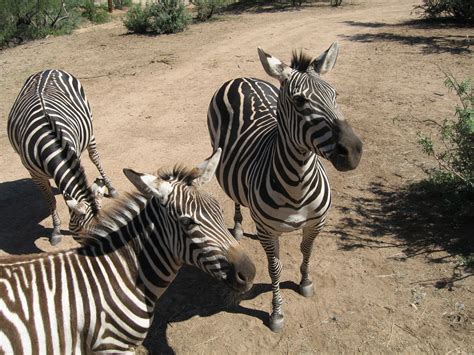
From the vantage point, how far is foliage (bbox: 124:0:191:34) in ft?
49.6

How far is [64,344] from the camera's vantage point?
268 cm

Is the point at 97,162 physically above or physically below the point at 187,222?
below

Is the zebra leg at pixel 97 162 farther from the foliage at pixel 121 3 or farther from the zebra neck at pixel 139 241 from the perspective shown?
the foliage at pixel 121 3

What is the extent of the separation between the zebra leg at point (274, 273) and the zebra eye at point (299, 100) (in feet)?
4.49

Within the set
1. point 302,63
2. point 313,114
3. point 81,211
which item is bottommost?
point 81,211

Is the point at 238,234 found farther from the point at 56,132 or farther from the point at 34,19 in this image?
the point at 34,19

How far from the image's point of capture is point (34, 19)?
671 inches

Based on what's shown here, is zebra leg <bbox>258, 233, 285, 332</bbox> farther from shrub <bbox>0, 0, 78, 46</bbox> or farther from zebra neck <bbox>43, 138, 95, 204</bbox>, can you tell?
shrub <bbox>0, 0, 78, 46</bbox>

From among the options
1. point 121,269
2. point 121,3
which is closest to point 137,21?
point 121,3

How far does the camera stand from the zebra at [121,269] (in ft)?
8.57

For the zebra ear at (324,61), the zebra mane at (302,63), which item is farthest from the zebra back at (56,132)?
the zebra ear at (324,61)

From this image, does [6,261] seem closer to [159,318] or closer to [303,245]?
[159,318]

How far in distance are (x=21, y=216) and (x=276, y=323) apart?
13.8ft

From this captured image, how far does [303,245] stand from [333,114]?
66.4 inches
